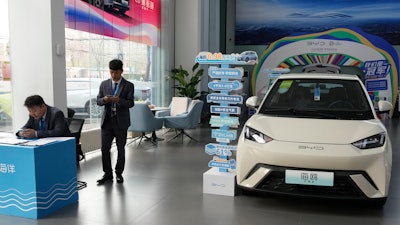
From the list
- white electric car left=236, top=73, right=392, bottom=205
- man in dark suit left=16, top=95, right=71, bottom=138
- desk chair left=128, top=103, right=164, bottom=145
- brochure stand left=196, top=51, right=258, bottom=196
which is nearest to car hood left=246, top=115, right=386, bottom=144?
white electric car left=236, top=73, right=392, bottom=205

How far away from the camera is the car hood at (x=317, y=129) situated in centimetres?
328

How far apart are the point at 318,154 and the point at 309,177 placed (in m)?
0.21

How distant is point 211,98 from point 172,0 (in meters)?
7.03

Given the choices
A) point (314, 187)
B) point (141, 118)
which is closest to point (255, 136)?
point (314, 187)

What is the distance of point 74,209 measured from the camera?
11.5ft

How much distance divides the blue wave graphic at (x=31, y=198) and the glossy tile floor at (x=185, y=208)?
0.10 m

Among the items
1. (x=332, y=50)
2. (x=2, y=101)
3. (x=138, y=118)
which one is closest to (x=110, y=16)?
(x=138, y=118)

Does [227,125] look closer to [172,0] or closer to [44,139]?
[44,139]

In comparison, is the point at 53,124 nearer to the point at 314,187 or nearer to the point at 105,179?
the point at 105,179

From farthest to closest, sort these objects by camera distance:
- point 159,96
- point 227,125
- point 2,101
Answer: point 159,96 → point 2,101 → point 227,125

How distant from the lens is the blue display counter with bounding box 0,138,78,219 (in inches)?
127

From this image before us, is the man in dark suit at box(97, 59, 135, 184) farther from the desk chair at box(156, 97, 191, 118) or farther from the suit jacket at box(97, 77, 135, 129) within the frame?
the desk chair at box(156, 97, 191, 118)

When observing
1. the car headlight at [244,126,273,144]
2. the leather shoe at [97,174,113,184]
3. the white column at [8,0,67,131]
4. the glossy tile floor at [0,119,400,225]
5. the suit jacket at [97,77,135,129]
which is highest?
the white column at [8,0,67,131]

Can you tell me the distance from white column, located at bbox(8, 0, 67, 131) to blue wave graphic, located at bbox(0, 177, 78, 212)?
1969 mm
